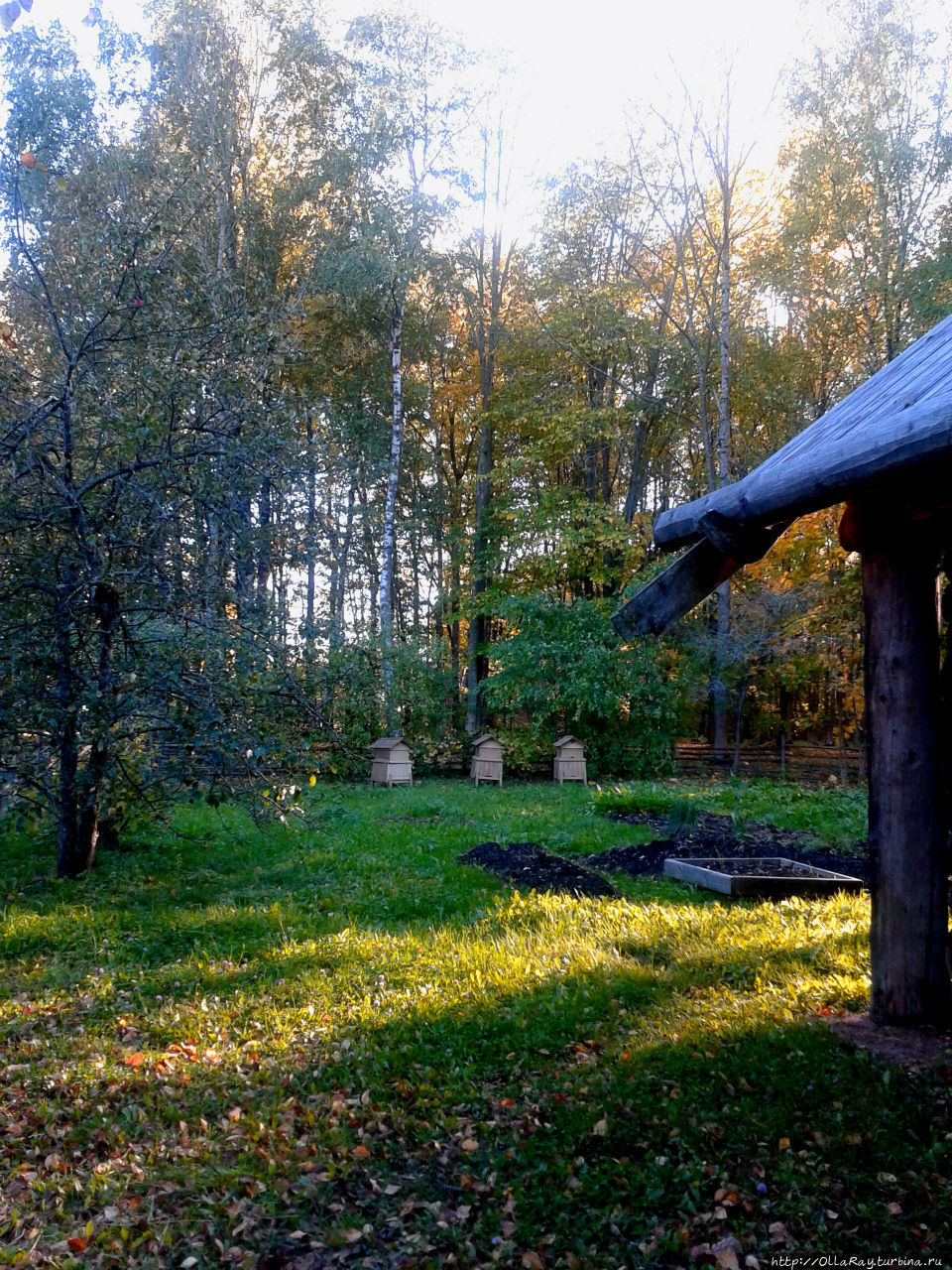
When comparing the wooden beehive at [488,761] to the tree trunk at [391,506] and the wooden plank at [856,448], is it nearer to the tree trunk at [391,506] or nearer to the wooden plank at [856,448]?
the tree trunk at [391,506]

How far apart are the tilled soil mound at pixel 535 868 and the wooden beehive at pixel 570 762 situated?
7182 mm

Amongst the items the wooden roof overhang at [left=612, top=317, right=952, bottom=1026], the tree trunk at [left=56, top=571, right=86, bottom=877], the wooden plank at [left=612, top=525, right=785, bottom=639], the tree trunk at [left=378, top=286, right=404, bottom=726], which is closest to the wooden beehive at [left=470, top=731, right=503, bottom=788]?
the tree trunk at [left=378, top=286, right=404, bottom=726]

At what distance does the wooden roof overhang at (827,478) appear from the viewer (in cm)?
296

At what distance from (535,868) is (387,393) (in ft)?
61.8

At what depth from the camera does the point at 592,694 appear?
16531mm

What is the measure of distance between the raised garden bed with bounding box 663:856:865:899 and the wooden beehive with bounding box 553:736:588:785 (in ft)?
27.2

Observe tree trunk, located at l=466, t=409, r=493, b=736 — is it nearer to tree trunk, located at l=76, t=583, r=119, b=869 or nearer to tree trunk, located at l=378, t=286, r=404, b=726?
tree trunk, located at l=378, t=286, r=404, b=726

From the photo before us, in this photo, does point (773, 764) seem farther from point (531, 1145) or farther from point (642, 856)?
point (531, 1145)

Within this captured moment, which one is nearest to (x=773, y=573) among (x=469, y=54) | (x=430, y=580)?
(x=430, y=580)

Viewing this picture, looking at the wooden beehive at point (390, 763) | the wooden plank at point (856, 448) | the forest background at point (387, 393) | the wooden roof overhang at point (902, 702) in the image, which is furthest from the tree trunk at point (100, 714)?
the wooden beehive at point (390, 763)

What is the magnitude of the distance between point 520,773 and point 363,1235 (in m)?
14.4

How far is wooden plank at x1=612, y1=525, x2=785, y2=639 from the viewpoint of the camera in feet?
13.7

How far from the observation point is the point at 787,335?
22.7m

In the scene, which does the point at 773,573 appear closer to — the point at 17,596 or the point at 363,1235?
the point at 17,596
